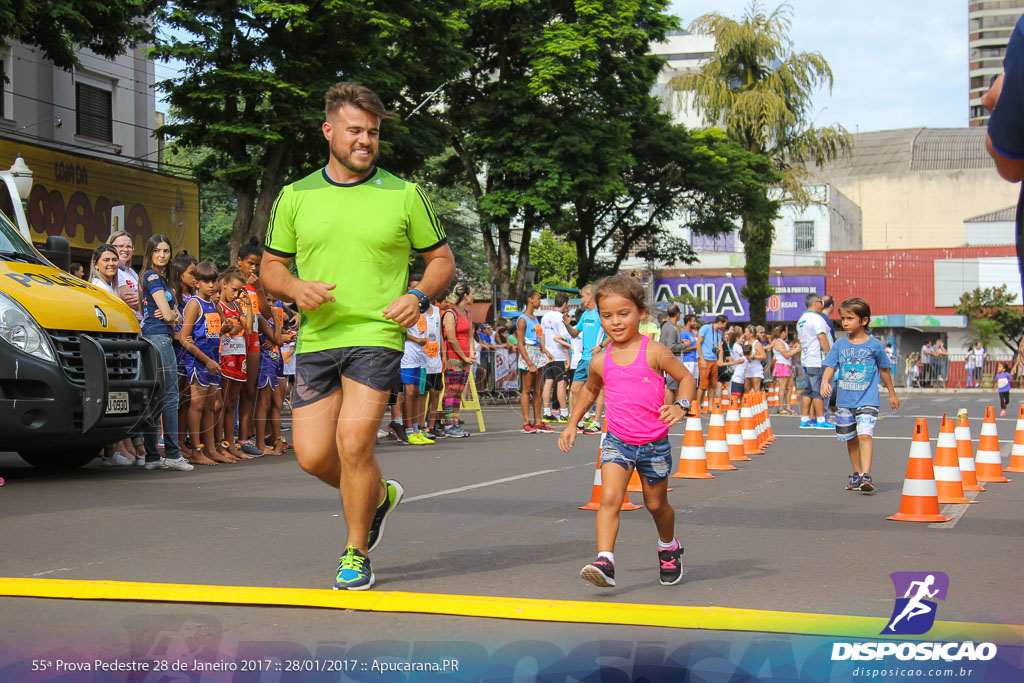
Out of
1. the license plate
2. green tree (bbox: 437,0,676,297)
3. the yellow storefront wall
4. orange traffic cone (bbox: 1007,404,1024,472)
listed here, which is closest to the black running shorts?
the license plate

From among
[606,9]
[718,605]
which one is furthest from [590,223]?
[718,605]

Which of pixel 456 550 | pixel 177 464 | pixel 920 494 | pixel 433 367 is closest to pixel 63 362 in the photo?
pixel 177 464

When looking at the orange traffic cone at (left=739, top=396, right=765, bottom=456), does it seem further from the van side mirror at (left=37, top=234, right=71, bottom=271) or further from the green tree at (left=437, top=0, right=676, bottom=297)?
the green tree at (left=437, top=0, right=676, bottom=297)

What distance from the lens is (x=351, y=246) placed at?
16.8 feet

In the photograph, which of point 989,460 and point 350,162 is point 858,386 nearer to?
point 989,460

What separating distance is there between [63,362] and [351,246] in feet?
16.1

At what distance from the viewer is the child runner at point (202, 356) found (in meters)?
10.5

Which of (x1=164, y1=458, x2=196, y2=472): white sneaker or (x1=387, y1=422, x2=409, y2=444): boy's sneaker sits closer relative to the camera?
(x1=164, y1=458, x2=196, y2=472): white sneaker

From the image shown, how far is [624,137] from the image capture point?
1495 inches

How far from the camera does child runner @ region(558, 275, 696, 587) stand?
5355 millimetres

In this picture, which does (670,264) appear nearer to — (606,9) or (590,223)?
(590,223)

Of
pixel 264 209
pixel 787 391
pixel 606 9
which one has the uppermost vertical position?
pixel 606 9

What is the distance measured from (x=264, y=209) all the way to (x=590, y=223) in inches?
803

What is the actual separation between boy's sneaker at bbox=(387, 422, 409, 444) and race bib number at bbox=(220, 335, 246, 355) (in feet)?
8.81
